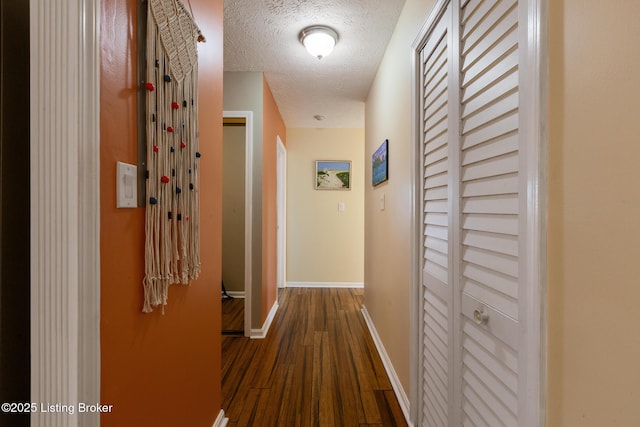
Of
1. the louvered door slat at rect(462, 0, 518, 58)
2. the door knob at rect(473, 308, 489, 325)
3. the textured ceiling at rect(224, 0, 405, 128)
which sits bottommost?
the door knob at rect(473, 308, 489, 325)

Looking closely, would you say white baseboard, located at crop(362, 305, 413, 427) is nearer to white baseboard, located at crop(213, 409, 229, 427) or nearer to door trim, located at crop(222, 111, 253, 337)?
white baseboard, located at crop(213, 409, 229, 427)

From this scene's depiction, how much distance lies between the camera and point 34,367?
2.00 ft

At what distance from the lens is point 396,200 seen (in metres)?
2.03

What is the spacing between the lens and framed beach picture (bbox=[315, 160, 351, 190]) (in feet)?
14.9

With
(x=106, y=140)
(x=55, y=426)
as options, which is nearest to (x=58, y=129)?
(x=106, y=140)

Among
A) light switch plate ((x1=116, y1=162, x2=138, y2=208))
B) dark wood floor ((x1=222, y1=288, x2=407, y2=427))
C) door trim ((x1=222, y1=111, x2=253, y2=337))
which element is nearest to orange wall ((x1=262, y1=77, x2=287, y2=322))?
door trim ((x1=222, y1=111, x2=253, y2=337))

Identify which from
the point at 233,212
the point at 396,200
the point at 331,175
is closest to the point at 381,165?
the point at 396,200

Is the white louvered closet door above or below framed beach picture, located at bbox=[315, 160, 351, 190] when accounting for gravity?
below

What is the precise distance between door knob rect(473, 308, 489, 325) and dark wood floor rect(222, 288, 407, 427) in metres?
1.08

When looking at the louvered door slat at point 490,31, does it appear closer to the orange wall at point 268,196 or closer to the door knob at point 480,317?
the door knob at point 480,317

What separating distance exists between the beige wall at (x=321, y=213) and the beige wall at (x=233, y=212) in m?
0.74

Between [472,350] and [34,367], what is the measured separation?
1193 millimetres

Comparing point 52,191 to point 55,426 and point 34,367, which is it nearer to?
point 34,367

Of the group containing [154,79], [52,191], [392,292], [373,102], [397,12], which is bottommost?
[392,292]
